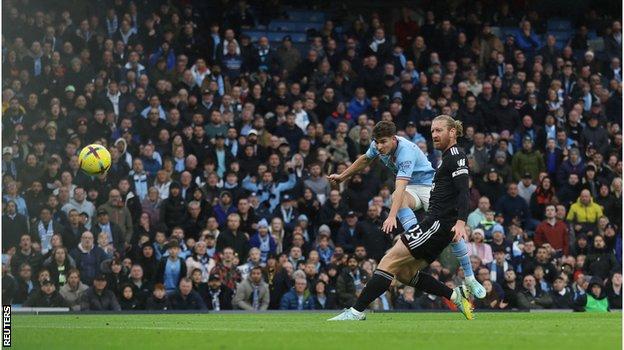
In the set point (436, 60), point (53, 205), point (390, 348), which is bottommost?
point (390, 348)

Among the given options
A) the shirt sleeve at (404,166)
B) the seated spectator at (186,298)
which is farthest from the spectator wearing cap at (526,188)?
the shirt sleeve at (404,166)

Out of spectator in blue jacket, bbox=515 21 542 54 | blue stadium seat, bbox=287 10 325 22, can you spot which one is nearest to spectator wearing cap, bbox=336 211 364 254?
spectator in blue jacket, bbox=515 21 542 54

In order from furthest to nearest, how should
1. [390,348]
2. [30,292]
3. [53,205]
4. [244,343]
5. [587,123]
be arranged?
[587,123], [53,205], [30,292], [244,343], [390,348]

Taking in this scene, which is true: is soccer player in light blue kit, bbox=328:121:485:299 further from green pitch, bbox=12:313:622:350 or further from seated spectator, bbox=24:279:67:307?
seated spectator, bbox=24:279:67:307

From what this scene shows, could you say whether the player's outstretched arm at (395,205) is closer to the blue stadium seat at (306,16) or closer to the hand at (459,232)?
the hand at (459,232)

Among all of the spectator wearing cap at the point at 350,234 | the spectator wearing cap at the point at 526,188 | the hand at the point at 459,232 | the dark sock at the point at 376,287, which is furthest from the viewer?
the spectator wearing cap at the point at 526,188

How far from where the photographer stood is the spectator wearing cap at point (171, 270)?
20.8m

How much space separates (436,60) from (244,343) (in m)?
18.4

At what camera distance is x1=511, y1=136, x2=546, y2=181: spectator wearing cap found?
25250mm

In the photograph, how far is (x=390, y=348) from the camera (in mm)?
9508

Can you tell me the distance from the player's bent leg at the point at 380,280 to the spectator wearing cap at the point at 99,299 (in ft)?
23.5

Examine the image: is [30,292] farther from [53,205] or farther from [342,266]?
[342,266]

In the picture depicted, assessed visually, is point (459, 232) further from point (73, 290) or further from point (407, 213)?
point (73, 290)

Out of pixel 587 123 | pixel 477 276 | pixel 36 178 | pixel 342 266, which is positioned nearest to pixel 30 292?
pixel 36 178
